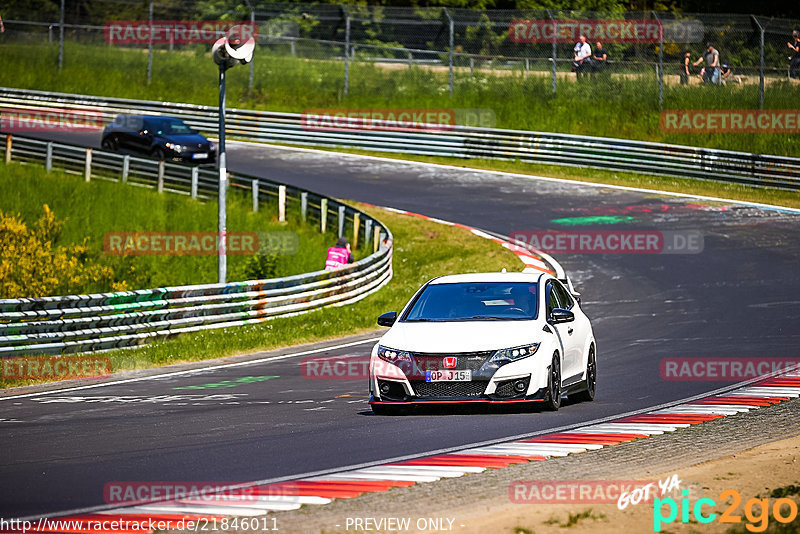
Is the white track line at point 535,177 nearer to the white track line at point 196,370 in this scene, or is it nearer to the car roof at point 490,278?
the white track line at point 196,370

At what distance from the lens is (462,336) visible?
11.3 m

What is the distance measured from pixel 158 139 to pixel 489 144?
35.9 feet

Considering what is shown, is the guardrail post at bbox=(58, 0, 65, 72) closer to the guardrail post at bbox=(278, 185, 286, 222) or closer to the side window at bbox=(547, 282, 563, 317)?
the guardrail post at bbox=(278, 185, 286, 222)

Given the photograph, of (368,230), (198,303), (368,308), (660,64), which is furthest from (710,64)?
(198,303)

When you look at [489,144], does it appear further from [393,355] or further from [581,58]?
[393,355]

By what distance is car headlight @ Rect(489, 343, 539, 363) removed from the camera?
1111 cm

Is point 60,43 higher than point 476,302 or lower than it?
lower

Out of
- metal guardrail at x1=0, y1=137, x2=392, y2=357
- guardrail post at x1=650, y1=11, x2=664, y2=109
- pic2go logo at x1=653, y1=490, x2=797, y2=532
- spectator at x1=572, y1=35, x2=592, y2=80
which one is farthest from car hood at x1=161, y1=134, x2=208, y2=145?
pic2go logo at x1=653, y1=490, x2=797, y2=532

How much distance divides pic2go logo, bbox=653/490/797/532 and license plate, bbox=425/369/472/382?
3.66 meters

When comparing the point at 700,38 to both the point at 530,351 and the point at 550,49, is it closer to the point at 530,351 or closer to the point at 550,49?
the point at 550,49

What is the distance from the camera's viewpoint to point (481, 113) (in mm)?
42844

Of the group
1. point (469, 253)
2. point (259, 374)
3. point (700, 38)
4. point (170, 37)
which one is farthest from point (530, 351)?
point (170, 37)

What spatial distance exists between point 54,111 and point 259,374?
3338cm

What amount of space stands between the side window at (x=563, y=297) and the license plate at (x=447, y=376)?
2.20m
